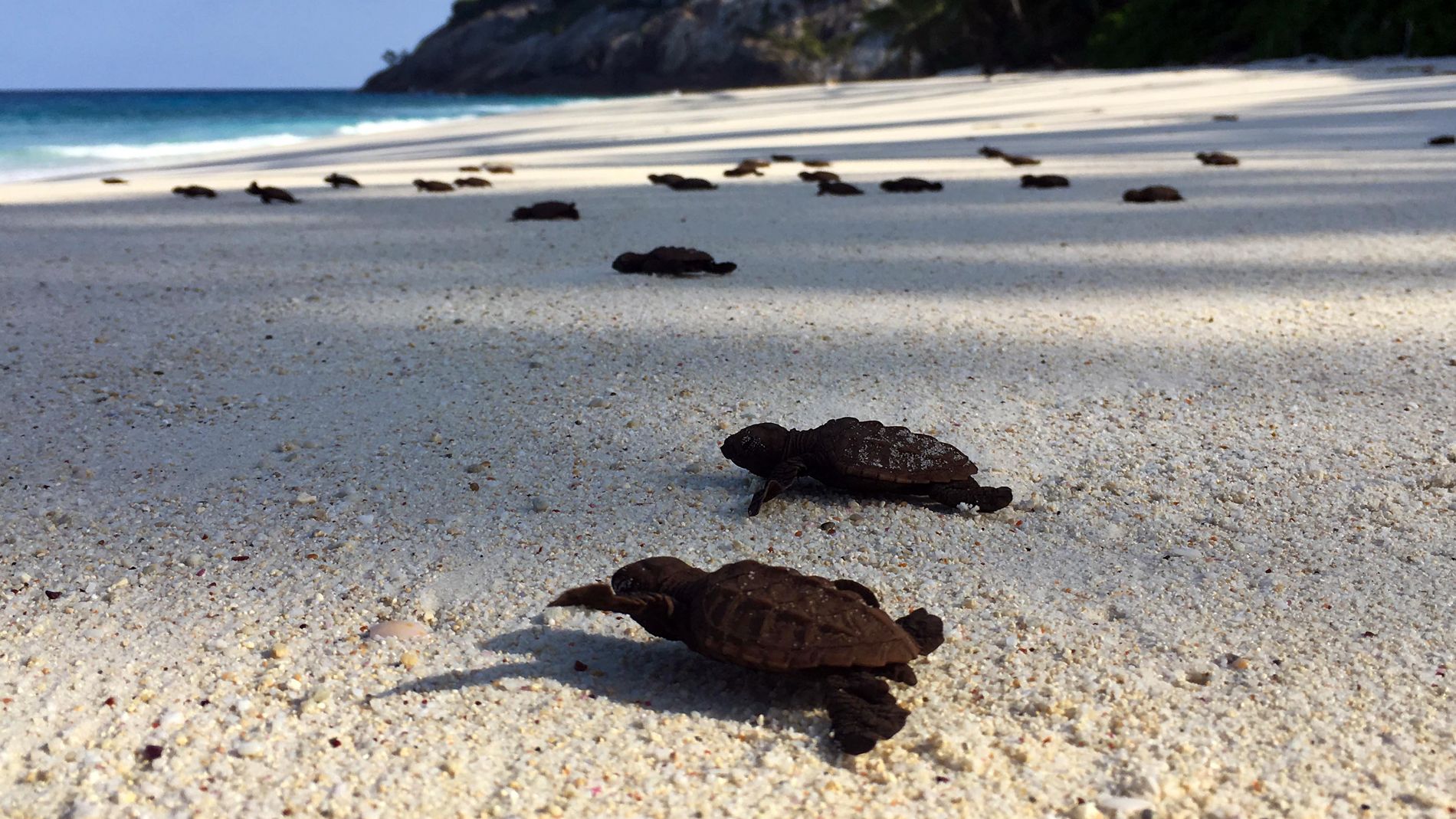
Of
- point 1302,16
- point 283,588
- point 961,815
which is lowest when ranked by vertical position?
point 961,815

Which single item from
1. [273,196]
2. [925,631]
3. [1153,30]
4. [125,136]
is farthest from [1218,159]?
[125,136]

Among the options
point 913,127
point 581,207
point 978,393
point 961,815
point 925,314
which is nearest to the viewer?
point 961,815

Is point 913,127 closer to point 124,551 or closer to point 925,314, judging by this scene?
point 925,314

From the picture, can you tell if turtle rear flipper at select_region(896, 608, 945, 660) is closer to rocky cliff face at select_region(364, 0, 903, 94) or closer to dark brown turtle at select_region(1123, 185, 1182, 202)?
dark brown turtle at select_region(1123, 185, 1182, 202)

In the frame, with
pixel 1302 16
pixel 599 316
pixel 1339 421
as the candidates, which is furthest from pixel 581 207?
pixel 1302 16

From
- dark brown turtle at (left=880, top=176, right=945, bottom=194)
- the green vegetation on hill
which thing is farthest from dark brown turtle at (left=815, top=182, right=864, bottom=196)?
the green vegetation on hill

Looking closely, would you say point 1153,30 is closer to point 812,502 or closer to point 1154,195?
point 1154,195
